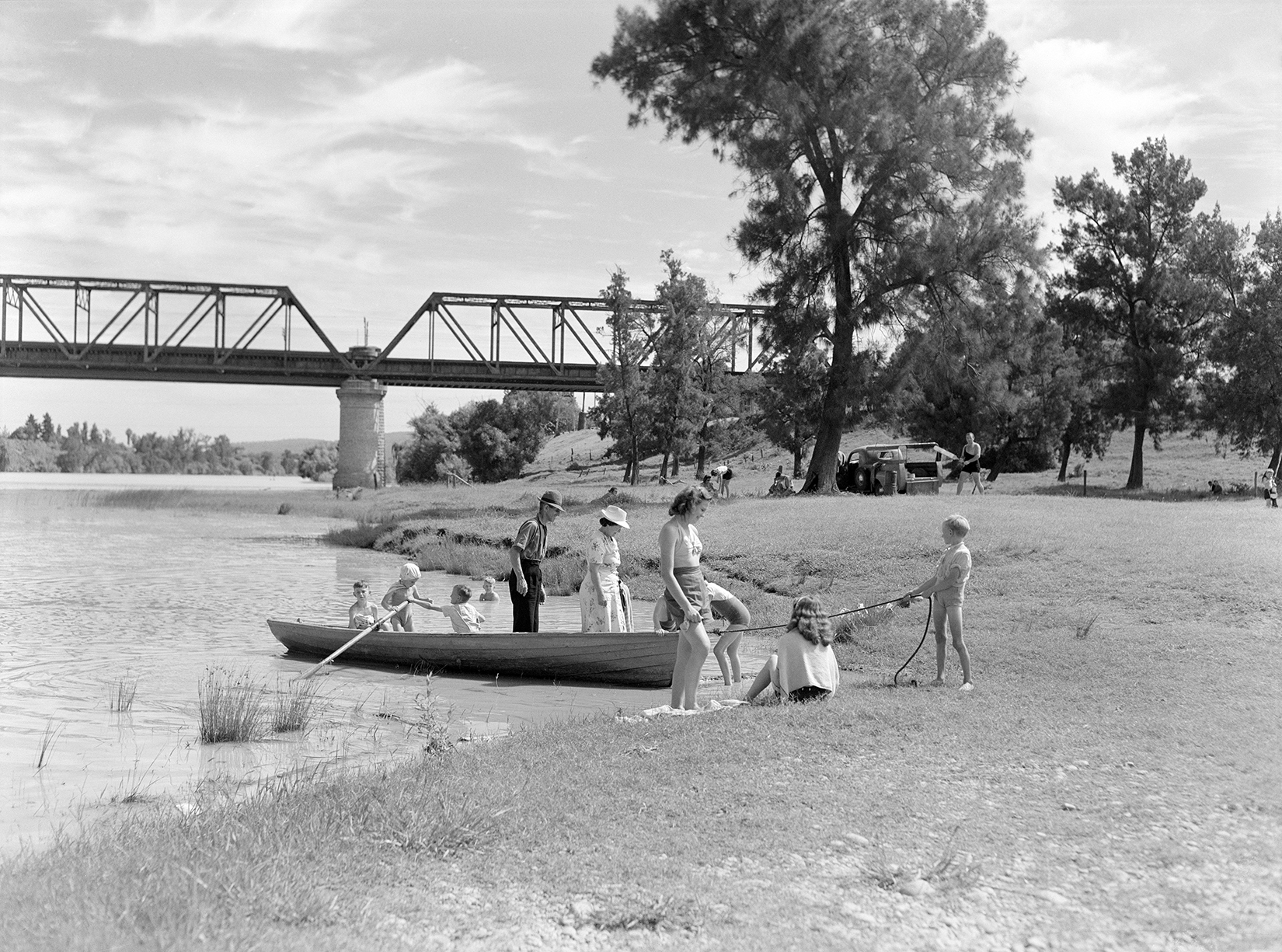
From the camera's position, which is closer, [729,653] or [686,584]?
[686,584]

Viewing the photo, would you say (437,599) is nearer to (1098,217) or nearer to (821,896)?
(821,896)

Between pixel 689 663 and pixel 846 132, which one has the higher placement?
pixel 846 132

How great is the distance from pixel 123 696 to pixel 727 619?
6.47 m

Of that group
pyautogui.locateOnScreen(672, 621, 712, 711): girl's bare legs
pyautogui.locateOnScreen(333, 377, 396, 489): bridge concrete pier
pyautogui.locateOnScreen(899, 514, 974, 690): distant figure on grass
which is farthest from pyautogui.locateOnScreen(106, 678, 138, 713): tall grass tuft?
pyautogui.locateOnScreen(333, 377, 396, 489): bridge concrete pier

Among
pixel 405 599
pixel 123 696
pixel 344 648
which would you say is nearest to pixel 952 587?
pixel 344 648

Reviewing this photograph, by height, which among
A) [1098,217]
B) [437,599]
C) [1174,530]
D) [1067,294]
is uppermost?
[1098,217]

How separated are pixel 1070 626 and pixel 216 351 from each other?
3203 inches

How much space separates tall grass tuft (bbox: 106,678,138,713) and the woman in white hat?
4815 mm

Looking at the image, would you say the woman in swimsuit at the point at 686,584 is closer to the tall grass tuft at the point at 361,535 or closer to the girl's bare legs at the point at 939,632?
the girl's bare legs at the point at 939,632

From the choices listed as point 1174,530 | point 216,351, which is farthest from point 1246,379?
point 216,351

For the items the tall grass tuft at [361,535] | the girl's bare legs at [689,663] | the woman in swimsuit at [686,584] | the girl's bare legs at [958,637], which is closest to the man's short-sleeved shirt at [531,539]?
the woman in swimsuit at [686,584]

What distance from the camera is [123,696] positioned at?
42.1 ft

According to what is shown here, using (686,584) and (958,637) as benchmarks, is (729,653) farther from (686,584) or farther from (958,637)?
(958,637)

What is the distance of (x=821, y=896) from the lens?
5.96m
